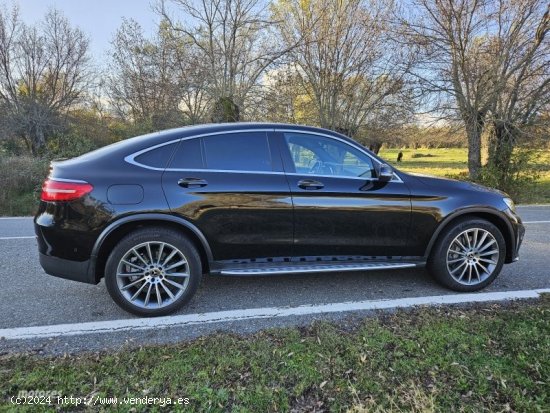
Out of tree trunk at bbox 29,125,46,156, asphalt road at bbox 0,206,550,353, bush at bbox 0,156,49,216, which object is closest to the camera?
asphalt road at bbox 0,206,550,353

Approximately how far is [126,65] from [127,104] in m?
1.81

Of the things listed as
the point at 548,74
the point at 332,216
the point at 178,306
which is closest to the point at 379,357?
the point at 332,216

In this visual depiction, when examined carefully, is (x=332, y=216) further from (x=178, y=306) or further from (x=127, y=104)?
(x=127, y=104)

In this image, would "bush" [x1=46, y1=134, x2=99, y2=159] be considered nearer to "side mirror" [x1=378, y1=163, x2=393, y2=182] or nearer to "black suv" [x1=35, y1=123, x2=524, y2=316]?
"black suv" [x1=35, y1=123, x2=524, y2=316]

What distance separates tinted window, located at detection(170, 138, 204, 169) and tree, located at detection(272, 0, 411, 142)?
11545 mm

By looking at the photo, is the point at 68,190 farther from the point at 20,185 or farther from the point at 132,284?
the point at 20,185

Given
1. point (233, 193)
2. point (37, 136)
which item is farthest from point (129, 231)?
point (37, 136)

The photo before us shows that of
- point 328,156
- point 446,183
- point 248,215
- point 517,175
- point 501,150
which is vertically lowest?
point 517,175

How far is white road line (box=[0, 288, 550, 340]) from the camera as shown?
312 cm

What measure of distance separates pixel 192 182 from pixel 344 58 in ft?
40.7

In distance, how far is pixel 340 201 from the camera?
365 cm

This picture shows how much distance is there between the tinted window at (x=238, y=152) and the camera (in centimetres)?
353

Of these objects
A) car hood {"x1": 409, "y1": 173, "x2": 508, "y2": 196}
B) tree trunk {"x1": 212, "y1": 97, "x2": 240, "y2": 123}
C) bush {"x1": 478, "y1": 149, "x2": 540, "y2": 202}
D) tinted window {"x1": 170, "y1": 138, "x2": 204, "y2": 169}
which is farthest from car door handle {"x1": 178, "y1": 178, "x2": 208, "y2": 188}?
tree trunk {"x1": 212, "y1": 97, "x2": 240, "y2": 123}

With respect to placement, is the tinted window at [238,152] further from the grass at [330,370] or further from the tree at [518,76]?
the tree at [518,76]
